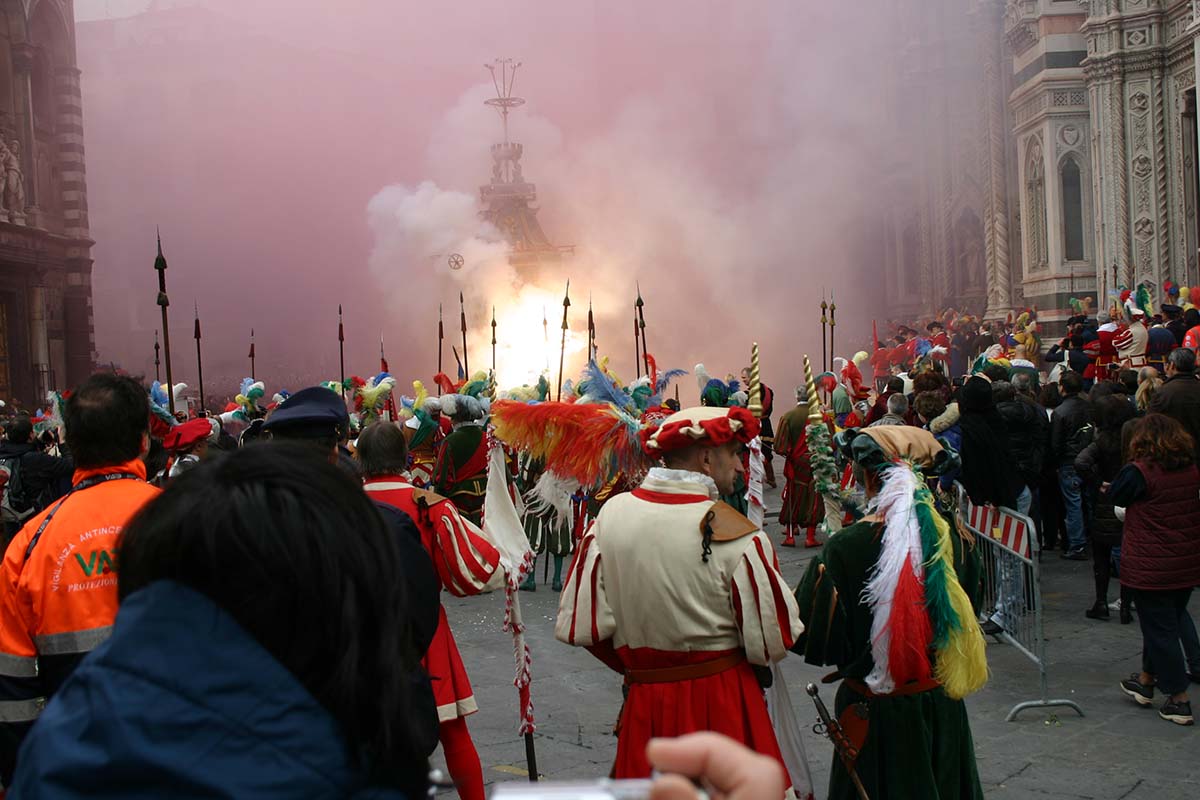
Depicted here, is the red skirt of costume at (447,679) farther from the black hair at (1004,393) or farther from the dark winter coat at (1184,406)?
the black hair at (1004,393)

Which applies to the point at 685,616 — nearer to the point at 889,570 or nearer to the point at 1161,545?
the point at 889,570

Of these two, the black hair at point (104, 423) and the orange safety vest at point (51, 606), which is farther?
the black hair at point (104, 423)

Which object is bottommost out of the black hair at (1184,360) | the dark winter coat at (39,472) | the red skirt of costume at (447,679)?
the red skirt of costume at (447,679)

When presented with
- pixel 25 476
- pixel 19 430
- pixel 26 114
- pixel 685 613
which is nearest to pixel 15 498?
pixel 25 476

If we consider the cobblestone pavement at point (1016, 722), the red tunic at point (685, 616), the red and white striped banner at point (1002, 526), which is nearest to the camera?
the red tunic at point (685, 616)

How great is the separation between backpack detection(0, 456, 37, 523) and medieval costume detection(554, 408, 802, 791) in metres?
7.63

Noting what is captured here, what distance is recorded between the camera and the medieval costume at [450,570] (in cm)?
451

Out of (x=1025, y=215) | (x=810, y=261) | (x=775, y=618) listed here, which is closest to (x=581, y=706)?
(x=775, y=618)

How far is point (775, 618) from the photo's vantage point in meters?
3.64

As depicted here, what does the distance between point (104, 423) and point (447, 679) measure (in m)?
1.83

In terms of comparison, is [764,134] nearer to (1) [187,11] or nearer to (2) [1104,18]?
(2) [1104,18]

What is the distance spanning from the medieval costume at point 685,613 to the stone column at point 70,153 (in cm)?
2885

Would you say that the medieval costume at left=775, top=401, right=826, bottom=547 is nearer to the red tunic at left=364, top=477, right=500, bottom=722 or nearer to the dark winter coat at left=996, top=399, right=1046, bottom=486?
the dark winter coat at left=996, top=399, right=1046, bottom=486

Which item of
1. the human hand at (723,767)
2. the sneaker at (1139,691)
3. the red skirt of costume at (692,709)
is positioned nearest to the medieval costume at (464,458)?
the sneaker at (1139,691)
